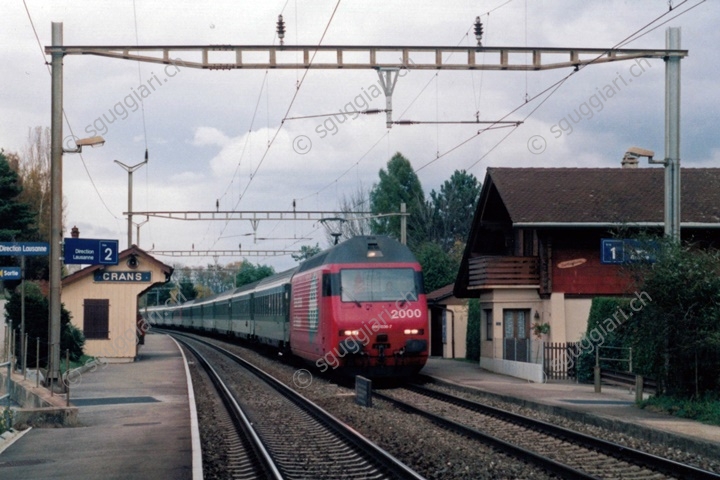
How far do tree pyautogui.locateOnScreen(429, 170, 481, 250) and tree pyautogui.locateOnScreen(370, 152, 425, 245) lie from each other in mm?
1591

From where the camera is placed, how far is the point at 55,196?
1845 centimetres

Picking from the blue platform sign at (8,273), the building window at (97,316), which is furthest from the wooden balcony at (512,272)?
the blue platform sign at (8,273)

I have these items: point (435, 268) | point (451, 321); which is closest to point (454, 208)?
point (435, 268)

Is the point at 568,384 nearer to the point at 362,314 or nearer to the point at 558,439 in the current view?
the point at 362,314

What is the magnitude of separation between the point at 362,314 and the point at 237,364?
14019mm

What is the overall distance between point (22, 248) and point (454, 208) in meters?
60.4

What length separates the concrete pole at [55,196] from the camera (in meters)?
18.3

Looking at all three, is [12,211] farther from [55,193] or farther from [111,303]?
[55,193]

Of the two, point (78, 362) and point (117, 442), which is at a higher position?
point (117, 442)

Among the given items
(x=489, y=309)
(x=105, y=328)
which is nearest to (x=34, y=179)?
(x=105, y=328)

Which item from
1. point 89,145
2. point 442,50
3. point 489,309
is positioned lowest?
point 489,309

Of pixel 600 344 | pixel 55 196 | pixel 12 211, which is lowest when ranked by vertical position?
pixel 600 344

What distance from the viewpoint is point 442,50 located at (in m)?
16.6

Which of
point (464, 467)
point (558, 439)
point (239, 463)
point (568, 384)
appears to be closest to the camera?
point (464, 467)
